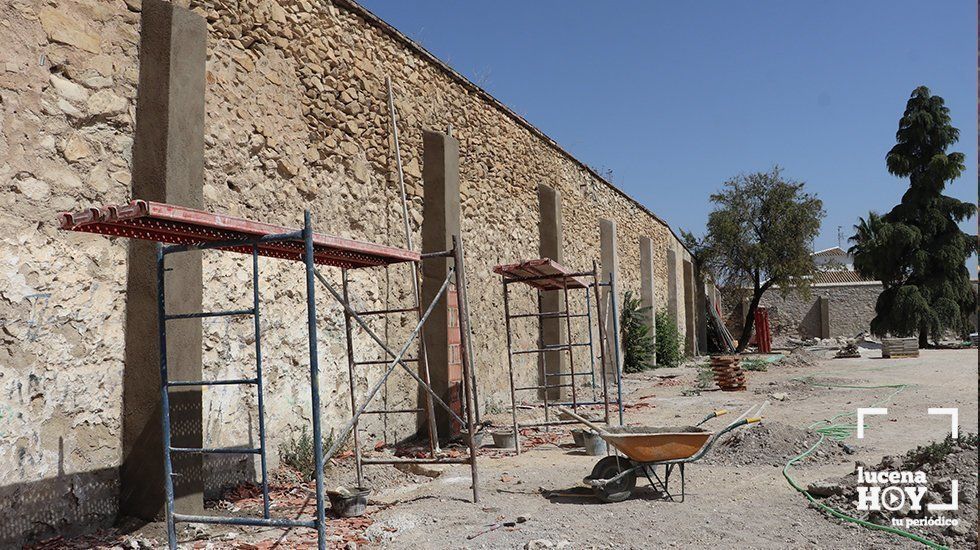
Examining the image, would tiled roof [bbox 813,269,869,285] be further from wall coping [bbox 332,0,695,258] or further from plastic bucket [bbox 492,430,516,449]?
plastic bucket [bbox 492,430,516,449]

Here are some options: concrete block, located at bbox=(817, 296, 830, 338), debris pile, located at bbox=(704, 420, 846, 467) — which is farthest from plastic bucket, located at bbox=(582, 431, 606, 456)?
concrete block, located at bbox=(817, 296, 830, 338)

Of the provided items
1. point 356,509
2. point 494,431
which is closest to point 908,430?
point 494,431

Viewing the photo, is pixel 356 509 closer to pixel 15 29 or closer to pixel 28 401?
pixel 28 401

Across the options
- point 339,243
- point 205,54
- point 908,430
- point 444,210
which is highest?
point 205,54

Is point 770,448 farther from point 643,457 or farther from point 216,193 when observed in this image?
point 216,193

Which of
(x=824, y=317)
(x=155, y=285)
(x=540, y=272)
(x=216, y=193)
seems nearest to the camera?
(x=155, y=285)

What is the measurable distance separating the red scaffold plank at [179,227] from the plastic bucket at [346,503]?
172 centimetres

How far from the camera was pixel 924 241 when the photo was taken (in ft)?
90.9

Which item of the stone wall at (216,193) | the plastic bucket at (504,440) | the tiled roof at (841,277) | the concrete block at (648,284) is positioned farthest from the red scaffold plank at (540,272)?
the tiled roof at (841,277)

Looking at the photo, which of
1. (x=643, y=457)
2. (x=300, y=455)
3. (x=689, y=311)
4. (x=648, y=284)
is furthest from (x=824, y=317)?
(x=300, y=455)

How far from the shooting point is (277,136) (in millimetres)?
6551

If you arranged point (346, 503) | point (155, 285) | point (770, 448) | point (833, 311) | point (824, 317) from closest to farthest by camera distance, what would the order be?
point (155, 285), point (346, 503), point (770, 448), point (824, 317), point (833, 311)

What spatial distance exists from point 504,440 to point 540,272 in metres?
1.97

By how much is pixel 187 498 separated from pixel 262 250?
5.80 feet
